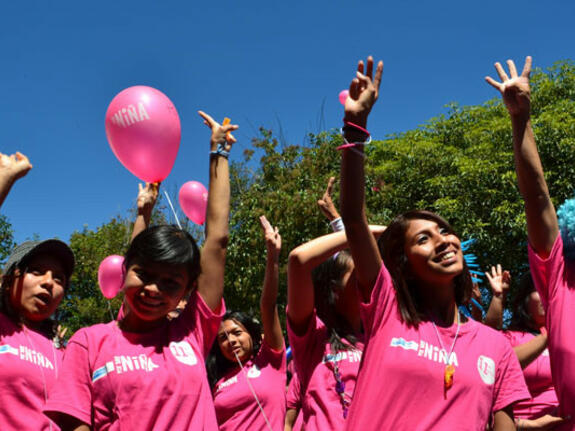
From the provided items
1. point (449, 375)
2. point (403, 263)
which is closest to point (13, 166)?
point (403, 263)

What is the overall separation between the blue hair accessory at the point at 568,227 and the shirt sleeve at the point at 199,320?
1.47 meters

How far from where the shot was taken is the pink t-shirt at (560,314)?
7.79 feet

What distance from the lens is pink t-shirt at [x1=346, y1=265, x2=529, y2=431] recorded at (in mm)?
2203

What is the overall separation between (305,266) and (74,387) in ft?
3.66

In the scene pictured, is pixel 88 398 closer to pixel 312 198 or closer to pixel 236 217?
pixel 312 198

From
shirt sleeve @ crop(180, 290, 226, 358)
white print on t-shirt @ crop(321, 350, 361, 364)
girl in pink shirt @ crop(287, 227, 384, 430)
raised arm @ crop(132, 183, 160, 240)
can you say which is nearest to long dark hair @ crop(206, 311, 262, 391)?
raised arm @ crop(132, 183, 160, 240)

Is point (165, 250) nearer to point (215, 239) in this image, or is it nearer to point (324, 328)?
point (215, 239)

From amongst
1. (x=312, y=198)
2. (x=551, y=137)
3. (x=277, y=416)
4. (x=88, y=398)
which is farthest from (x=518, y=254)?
(x=88, y=398)

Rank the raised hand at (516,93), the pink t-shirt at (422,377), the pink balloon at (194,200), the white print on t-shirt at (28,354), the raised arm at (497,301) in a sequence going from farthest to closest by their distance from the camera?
the pink balloon at (194,200)
the raised arm at (497,301)
the white print on t-shirt at (28,354)
the raised hand at (516,93)
the pink t-shirt at (422,377)

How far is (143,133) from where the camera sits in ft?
13.6

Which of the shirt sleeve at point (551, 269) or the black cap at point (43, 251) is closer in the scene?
the shirt sleeve at point (551, 269)

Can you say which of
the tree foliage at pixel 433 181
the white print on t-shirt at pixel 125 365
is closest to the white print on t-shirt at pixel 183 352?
the white print on t-shirt at pixel 125 365

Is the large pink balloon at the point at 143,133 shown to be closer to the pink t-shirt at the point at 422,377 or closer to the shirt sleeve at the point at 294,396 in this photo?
the shirt sleeve at the point at 294,396

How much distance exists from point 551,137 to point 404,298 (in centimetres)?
1324
